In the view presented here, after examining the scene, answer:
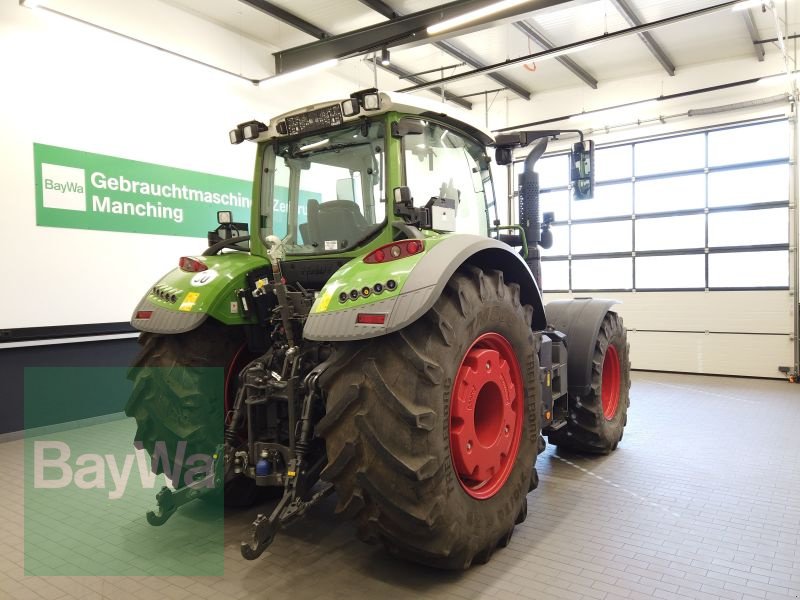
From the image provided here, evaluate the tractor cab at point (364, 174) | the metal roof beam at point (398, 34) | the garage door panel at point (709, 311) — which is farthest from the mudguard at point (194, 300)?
the garage door panel at point (709, 311)

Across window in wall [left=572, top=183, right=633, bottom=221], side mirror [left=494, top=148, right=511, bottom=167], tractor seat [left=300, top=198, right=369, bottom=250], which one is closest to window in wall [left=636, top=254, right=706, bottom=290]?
window in wall [left=572, top=183, right=633, bottom=221]

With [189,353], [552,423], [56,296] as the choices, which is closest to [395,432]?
[189,353]

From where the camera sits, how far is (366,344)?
2244mm

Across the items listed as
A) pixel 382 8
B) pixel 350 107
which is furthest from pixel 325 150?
pixel 382 8

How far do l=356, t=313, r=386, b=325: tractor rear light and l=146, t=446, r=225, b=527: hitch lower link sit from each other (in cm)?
122

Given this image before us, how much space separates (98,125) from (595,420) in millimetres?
5736

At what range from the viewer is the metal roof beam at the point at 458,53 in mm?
6836

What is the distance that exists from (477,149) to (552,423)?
1.94 meters

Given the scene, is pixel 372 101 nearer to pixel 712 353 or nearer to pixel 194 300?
pixel 194 300

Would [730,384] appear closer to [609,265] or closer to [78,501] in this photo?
[609,265]

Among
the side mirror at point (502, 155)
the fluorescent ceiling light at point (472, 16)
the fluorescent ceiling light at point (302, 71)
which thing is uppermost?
the fluorescent ceiling light at point (472, 16)

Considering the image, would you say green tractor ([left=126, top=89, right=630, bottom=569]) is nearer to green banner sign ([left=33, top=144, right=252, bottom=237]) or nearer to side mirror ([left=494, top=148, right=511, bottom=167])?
side mirror ([left=494, top=148, right=511, bottom=167])

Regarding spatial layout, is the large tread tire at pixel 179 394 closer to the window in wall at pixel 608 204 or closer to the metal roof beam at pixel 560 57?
the metal roof beam at pixel 560 57

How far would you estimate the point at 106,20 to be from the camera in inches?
241
